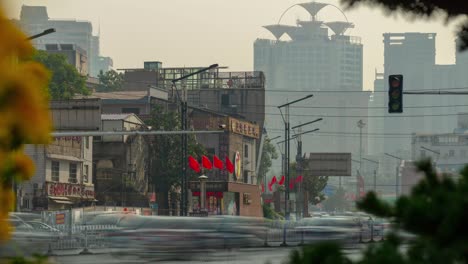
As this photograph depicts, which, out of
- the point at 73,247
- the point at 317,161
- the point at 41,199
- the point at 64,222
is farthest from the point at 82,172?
the point at 317,161

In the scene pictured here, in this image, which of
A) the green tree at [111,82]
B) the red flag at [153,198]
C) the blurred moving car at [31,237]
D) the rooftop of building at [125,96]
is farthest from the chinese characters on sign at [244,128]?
the blurred moving car at [31,237]

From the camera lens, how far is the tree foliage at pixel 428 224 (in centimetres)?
418

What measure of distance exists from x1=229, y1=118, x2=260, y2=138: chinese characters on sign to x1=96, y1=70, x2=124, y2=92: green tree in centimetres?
3850

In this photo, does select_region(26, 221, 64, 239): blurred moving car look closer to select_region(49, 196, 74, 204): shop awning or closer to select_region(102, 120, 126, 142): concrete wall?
select_region(49, 196, 74, 204): shop awning

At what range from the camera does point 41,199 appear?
6066cm

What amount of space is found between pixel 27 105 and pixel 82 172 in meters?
64.6

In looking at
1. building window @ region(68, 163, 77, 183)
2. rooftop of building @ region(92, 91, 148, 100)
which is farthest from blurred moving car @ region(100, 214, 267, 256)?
rooftop of building @ region(92, 91, 148, 100)

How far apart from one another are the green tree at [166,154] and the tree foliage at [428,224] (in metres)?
71.3

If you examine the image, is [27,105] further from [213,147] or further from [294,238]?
[213,147]

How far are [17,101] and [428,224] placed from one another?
2.15 meters

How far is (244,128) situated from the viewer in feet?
298

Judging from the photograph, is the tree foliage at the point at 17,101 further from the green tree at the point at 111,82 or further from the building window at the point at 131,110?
the green tree at the point at 111,82

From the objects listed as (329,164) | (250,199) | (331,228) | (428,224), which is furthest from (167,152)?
(428,224)

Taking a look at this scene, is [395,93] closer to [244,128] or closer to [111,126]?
[111,126]
